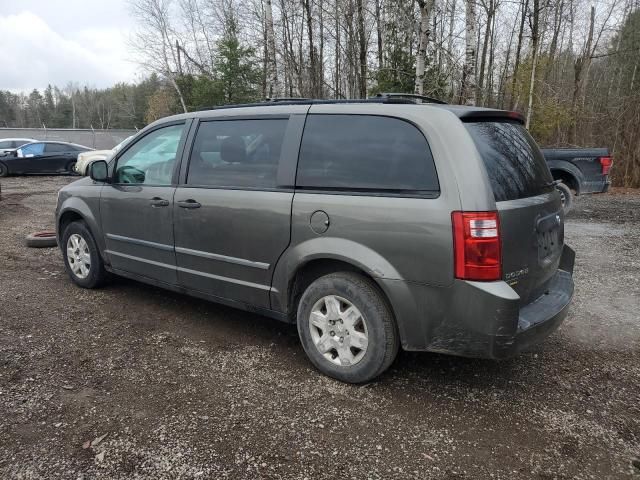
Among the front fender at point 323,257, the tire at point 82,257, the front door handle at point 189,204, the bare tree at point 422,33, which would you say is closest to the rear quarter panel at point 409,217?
the front fender at point 323,257

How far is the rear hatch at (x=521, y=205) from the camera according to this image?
2693mm

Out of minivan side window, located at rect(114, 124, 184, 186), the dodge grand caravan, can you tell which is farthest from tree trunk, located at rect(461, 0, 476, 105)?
minivan side window, located at rect(114, 124, 184, 186)

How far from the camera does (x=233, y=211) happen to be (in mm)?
3516

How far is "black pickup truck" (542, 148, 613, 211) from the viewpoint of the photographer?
9.52 m

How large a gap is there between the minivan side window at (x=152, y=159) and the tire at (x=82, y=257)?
31.8 inches

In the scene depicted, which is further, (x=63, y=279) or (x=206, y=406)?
(x=63, y=279)

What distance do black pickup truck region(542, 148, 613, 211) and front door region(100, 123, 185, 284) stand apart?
26.1ft

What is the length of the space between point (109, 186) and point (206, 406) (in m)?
2.59

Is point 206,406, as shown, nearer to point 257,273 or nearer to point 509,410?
point 257,273

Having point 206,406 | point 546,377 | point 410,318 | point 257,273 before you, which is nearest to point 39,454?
point 206,406

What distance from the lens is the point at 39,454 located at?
2451 millimetres

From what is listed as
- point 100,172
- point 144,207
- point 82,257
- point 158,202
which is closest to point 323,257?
point 158,202

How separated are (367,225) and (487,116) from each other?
3.40 ft

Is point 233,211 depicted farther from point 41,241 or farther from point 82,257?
point 41,241
